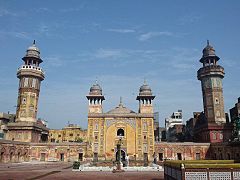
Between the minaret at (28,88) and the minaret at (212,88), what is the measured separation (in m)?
34.5

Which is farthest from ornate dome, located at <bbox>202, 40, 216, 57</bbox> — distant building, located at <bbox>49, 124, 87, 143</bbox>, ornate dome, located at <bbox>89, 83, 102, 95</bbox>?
distant building, located at <bbox>49, 124, 87, 143</bbox>

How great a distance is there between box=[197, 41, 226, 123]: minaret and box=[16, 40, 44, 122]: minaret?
34.5 meters

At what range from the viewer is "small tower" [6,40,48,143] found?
153 ft

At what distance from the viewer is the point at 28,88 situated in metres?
49.0

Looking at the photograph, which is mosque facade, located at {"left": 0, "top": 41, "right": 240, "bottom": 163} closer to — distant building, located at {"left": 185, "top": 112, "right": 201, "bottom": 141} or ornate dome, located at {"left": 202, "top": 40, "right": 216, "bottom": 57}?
ornate dome, located at {"left": 202, "top": 40, "right": 216, "bottom": 57}

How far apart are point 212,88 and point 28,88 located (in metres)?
37.5

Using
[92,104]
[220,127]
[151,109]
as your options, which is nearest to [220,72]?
[220,127]

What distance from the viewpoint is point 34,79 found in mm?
49781

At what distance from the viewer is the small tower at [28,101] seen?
46.6 m

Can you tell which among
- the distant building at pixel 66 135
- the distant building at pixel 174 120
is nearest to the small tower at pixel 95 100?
the distant building at pixel 66 135

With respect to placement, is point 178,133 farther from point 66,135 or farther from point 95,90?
point 95,90

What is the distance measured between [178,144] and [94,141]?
53.1 feet

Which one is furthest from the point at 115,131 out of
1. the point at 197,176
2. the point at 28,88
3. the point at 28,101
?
the point at 197,176

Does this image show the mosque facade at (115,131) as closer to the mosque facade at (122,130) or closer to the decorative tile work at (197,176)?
the mosque facade at (122,130)
